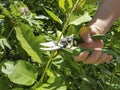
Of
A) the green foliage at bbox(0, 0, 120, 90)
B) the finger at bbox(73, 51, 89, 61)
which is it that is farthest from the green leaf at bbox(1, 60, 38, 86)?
the finger at bbox(73, 51, 89, 61)

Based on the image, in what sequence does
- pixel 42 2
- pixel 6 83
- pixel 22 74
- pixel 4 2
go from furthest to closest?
pixel 42 2 → pixel 4 2 → pixel 6 83 → pixel 22 74

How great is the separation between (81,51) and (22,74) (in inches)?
7.6

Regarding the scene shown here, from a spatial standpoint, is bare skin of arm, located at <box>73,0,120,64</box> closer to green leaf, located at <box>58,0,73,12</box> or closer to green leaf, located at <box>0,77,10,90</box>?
green leaf, located at <box>58,0,73,12</box>

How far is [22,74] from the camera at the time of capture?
46.7 inches

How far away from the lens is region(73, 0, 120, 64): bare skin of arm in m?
1.24

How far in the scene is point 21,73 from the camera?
46.6 inches

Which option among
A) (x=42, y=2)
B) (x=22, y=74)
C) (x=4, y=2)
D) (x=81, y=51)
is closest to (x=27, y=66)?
(x=22, y=74)

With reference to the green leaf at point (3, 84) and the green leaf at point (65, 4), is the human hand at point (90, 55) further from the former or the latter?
the green leaf at point (3, 84)

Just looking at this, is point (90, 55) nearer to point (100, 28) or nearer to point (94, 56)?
point (94, 56)

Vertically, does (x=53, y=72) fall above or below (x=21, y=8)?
below

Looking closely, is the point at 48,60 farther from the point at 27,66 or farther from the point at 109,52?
the point at 109,52

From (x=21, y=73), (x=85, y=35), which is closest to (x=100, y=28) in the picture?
(x=85, y=35)

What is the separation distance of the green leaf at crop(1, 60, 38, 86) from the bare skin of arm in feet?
0.47

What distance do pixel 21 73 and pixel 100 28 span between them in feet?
1.41
